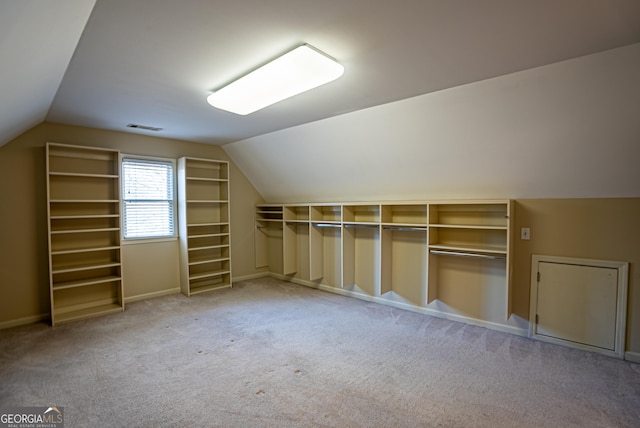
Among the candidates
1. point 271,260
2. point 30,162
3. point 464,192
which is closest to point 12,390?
point 30,162

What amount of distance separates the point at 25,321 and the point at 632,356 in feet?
20.6

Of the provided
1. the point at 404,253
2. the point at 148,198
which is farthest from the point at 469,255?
the point at 148,198

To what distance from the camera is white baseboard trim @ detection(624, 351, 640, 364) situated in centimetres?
265

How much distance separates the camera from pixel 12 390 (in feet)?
7.49

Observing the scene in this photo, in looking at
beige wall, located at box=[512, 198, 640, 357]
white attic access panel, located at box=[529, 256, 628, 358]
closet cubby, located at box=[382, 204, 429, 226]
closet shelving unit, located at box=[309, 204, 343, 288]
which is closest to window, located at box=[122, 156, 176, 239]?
closet shelving unit, located at box=[309, 204, 343, 288]

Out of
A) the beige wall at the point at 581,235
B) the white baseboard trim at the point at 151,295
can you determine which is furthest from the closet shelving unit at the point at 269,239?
the beige wall at the point at 581,235

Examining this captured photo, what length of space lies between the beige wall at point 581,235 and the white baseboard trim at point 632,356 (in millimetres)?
25

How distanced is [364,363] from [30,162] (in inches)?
172

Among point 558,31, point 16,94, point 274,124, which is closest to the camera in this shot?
point 558,31

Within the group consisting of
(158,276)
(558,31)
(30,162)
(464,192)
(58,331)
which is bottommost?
(58,331)

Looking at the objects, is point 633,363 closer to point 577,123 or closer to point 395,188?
point 577,123

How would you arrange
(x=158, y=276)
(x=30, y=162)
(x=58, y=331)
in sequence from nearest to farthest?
(x=58, y=331) → (x=30, y=162) → (x=158, y=276)

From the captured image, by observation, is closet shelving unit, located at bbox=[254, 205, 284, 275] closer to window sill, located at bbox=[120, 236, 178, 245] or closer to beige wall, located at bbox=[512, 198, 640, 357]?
window sill, located at bbox=[120, 236, 178, 245]
